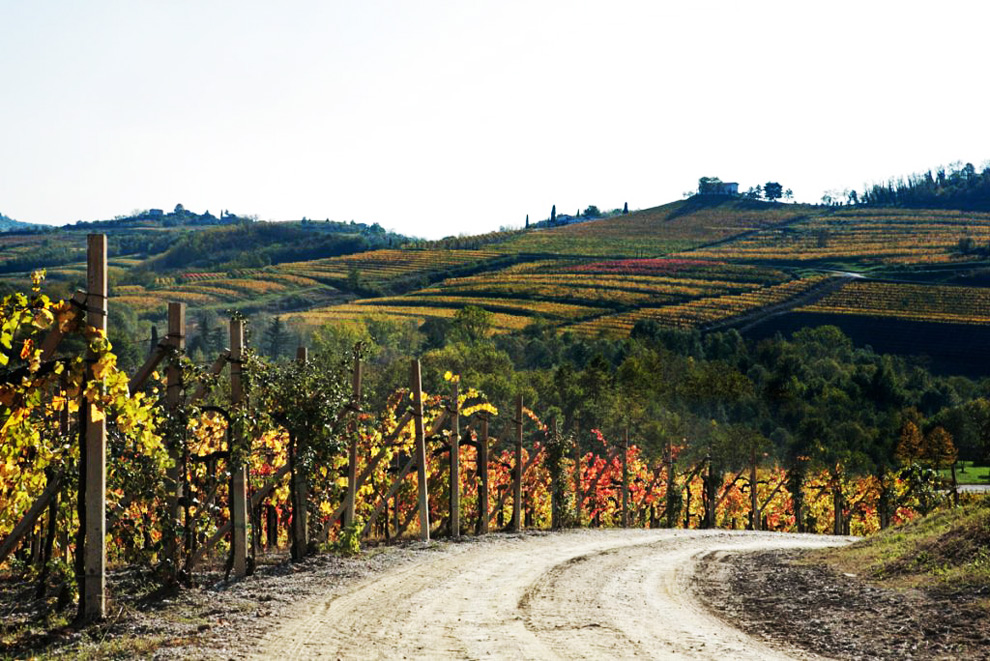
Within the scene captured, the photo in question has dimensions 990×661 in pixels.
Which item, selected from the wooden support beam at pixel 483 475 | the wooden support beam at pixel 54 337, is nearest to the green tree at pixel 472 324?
the wooden support beam at pixel 483 475

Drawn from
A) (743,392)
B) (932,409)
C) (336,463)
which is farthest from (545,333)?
(336,463)

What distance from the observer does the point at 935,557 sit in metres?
13.1

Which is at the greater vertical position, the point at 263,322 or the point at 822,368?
the point at 263,322

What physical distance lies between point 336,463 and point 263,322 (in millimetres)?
80861

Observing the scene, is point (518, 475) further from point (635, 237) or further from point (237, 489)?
point (635, 237)

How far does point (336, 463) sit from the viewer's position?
16469 millimetres

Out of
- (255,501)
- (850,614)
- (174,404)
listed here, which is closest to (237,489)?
(174,404)

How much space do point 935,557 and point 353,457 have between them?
30.4ft

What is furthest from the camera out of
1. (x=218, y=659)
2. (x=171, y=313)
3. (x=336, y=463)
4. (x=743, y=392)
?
(x=743, y=392)

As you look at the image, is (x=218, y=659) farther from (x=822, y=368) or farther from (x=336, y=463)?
(x=822, y=368)

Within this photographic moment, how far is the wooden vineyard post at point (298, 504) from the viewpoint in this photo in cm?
1423

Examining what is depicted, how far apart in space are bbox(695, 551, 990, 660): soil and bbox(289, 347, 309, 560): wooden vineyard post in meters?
5.89

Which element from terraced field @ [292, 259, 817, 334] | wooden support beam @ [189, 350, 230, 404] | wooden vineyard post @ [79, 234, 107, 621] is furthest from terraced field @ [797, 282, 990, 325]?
wooden vineyard post @ [79, 234, 107, 621]

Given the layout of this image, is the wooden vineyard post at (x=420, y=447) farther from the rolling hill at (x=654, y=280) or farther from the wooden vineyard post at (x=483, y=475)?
the rolling hill at (x=654, y=280)
